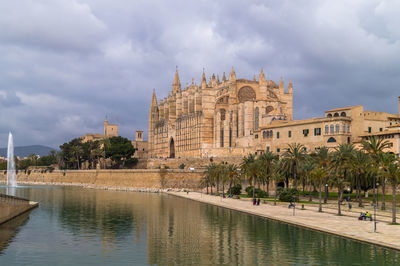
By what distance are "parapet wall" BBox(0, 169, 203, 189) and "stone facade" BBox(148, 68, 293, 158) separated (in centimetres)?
1231

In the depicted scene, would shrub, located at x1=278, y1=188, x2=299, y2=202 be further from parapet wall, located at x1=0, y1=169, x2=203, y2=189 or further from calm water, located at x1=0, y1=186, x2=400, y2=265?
parapet wall, located at x1=0, y1=169, x2=203, y2=189

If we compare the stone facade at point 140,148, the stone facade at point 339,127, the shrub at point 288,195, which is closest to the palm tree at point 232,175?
the stone facade at point 339,127

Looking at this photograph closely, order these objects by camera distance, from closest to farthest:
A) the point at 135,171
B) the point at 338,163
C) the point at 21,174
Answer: the point at 338,163, the point at 135,171, the point at 21,174

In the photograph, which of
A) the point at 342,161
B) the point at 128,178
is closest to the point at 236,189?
the point at 342,161

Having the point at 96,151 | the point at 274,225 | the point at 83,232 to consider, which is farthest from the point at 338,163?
the point at 96,151

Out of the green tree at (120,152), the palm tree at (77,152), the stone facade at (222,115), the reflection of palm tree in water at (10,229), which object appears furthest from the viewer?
the palm tree at (77,152)

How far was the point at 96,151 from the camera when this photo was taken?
10956 centimetres

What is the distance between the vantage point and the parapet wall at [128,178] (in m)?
80.0

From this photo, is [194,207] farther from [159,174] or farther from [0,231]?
[159,174]

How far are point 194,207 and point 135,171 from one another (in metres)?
38.6

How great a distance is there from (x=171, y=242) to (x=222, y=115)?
72.8 m

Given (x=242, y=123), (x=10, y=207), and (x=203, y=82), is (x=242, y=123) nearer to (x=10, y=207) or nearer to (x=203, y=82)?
(x=203, y=82)

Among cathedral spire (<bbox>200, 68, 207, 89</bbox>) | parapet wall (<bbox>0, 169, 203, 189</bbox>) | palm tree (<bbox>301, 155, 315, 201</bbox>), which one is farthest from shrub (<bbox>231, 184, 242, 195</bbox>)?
cathedral spire (<bbox>200, 68, 207, 89</bbox>)

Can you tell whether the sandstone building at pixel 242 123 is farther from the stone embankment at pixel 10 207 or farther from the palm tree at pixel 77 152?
the stone embankment at pixel 10 207
